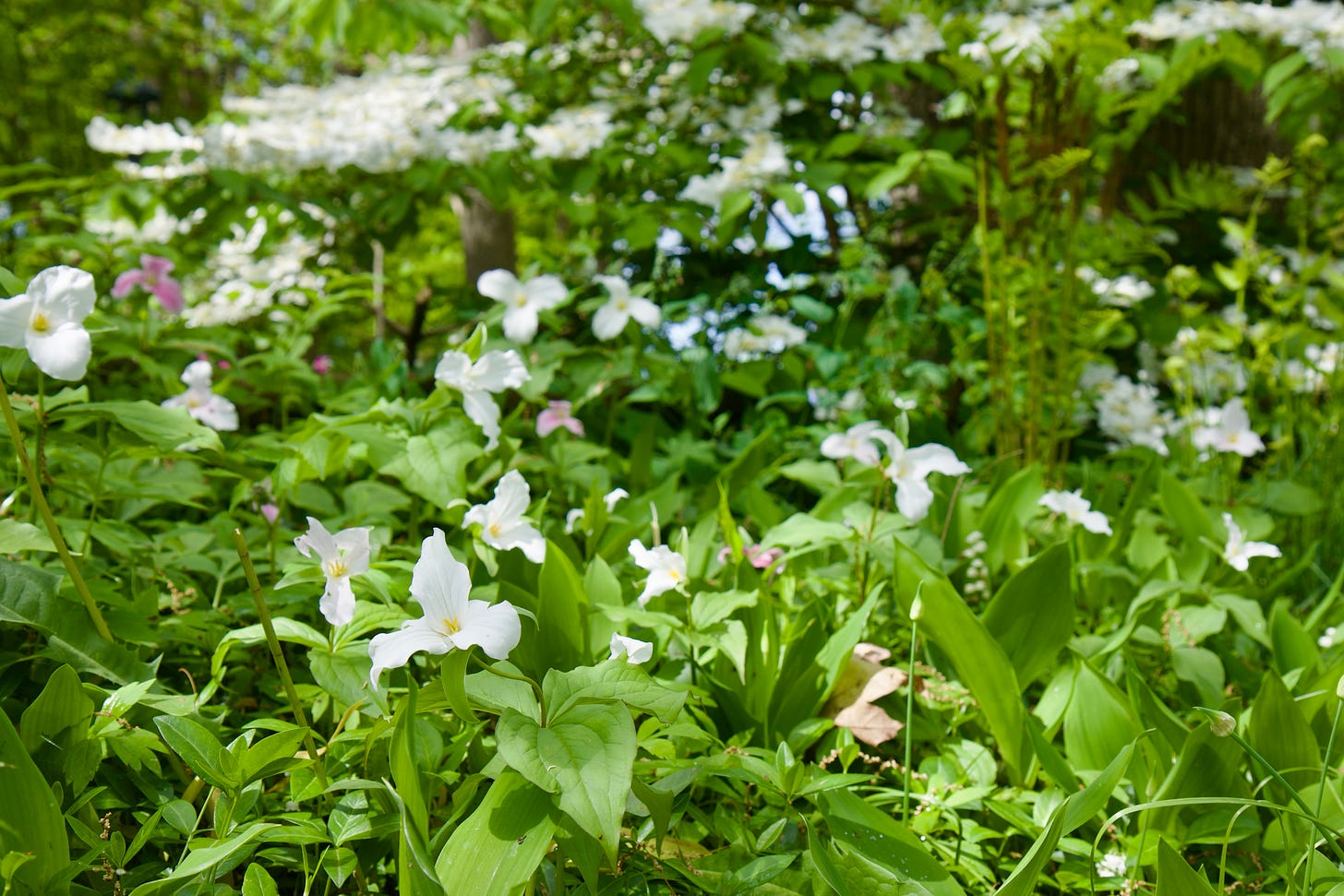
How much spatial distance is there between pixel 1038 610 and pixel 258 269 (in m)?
2.89

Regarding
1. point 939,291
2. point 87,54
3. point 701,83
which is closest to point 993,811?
point 939,291

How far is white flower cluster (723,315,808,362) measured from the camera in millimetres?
A: 2377

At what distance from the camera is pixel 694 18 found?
2.57m

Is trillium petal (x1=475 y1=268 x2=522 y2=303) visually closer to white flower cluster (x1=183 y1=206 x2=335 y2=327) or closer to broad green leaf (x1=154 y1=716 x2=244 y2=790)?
broad green leaf (x1=154 y1=716 x2=244 y2=790)

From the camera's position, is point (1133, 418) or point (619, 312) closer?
point (619, 312)

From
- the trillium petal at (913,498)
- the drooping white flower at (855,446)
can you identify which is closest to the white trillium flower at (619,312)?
the drooping white flower at (855,446)

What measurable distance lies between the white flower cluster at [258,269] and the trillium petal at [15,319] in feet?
6.01

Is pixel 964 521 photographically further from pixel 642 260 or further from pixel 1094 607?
pixel 642 260

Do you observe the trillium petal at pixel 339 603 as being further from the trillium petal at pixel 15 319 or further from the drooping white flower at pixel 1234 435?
the drooping white flower at pixel 1234 435

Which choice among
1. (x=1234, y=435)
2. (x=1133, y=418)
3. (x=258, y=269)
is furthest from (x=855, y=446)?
(x=258, y=269)

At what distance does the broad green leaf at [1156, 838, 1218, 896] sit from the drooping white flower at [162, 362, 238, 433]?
1463 mm

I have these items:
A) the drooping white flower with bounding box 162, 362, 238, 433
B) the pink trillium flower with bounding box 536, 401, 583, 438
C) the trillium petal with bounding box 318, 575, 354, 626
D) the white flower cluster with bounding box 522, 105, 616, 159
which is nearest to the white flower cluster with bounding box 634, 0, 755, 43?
the white flower cluster with bounding box 522, 105, 616, 159

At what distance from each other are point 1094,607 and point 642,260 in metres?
1.94

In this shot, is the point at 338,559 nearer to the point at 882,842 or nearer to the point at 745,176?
the point at 882,842
